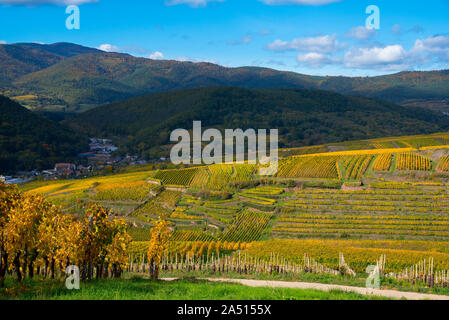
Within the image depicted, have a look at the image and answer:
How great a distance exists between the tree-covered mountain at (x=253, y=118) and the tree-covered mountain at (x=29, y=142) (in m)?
23.9

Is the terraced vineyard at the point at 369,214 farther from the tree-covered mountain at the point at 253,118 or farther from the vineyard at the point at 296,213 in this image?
the tree-covered mountain at the point at 253,118

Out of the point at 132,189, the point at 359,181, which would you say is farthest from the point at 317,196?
the point at 132,189

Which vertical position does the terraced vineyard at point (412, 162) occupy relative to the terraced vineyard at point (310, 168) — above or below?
above

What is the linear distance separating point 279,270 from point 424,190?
3112cm

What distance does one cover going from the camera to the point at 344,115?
181 meters

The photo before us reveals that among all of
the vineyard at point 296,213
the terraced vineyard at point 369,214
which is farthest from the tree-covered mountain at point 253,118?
the terraced vineyard at point 369,214

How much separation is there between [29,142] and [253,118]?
9091 centimetres

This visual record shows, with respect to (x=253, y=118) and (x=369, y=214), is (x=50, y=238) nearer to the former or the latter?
(x=369, y=214)

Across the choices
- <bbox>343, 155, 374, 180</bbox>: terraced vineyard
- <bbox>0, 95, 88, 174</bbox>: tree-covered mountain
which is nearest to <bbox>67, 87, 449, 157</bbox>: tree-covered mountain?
<bbox>0, 95, 88, 174</bbox>: tree-covered mountain

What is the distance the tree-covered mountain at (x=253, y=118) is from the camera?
498 ft

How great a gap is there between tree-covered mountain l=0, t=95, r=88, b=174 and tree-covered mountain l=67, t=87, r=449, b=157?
23865mm

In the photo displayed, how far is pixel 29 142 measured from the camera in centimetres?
11188

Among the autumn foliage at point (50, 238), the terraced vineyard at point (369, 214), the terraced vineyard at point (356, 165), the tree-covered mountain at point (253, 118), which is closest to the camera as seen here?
the autumn foliage at point (50, 238)

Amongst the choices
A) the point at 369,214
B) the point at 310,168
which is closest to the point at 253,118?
the point at 310,168
